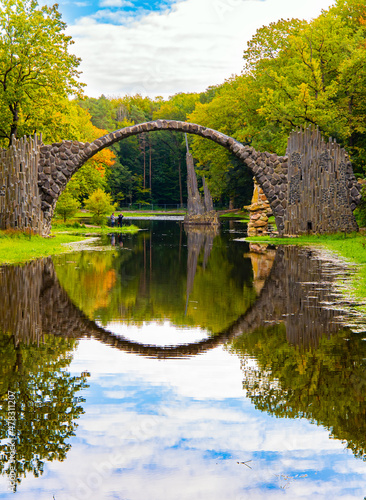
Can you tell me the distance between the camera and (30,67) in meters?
28.8

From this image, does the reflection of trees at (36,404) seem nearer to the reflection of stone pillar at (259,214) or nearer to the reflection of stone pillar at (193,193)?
the reflection of stone pillar at (259,214)

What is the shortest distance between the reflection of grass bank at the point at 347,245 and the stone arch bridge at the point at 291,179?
2.38ft

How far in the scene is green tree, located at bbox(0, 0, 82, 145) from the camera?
28375 millimetres

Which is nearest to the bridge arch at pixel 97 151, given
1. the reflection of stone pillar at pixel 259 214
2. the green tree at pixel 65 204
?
the reflection of stone pillar at pixel 259 214

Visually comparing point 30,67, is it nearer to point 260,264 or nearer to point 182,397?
point 260,264

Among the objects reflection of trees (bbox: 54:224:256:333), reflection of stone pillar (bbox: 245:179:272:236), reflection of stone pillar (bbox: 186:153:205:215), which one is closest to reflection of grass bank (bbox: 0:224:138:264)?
reflection of trees (bbox: 54:224:256:333)

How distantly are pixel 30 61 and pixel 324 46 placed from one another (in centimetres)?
1524

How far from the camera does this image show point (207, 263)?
59.3 feet

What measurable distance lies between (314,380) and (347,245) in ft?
55.0

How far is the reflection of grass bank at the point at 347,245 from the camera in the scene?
1183 centimetres

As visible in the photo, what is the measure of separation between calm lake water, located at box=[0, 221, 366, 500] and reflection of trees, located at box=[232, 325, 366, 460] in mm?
18

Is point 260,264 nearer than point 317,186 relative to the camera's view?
Yes

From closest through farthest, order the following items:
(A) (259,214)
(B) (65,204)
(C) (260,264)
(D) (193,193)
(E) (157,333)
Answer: (E) (157,333) → (C) (260,264) → (A) (259,214) → (B) (65,204) → (D) (193,193)

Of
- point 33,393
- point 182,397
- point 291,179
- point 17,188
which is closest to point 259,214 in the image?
point 291,179
